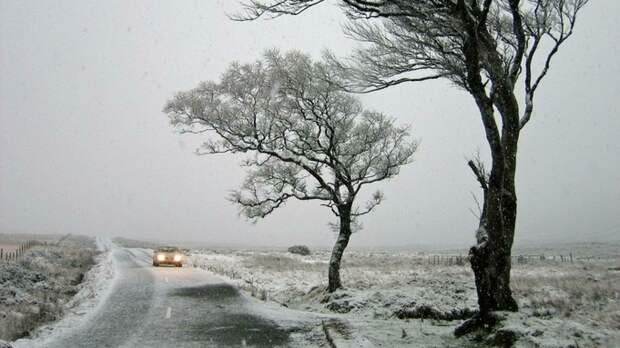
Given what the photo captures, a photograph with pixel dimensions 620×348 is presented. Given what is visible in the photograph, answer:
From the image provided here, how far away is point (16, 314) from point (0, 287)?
5714 mm

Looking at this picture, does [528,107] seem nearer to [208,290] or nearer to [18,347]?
[18,347]

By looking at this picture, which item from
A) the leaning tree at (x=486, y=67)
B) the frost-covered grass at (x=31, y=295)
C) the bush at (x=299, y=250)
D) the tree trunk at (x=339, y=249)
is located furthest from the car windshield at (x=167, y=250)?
the bush at (x=299, y=250)

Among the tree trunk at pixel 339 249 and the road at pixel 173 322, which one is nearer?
the road at pixel 173 322

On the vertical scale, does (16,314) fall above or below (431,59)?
below

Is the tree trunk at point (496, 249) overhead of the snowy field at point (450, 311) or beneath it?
overhead

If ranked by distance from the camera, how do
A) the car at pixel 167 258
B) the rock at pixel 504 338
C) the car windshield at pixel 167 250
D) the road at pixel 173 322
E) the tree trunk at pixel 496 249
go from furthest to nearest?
the car windshield at pixel 167 250 → the car at pixel 167 258 → the road at pixel 173 322 → the tree trunk at pixel 496 249 → the rock at pixel 504 338

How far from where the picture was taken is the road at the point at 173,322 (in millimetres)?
9914

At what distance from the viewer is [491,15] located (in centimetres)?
1130

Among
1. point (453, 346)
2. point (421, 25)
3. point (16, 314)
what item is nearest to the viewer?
point (453, 346)

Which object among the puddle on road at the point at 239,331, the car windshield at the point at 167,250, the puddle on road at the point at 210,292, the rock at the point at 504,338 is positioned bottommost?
the puddle on road at the point at 239,331

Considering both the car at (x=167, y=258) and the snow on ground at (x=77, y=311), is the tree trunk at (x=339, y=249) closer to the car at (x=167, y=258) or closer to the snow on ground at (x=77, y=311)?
the snow on ground at (x=77, y=311)

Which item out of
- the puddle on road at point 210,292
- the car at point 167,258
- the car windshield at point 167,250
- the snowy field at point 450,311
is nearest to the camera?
the snowy field at point 450,311

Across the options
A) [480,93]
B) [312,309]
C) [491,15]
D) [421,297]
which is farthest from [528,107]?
[312,309]

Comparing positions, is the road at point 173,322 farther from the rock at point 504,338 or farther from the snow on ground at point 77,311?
the rock at point 504,338
